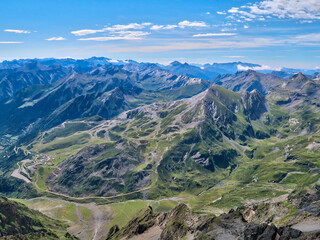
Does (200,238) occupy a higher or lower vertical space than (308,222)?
lower

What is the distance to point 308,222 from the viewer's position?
93625 mm

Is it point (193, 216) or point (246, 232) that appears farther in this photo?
point (193, 216)

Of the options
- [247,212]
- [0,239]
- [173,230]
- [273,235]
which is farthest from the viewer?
[0,239]

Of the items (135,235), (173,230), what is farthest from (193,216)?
(135,235)

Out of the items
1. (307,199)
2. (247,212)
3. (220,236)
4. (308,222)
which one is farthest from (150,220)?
(308,222)

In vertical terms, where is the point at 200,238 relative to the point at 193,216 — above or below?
above

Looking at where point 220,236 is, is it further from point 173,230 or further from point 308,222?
point 173,230

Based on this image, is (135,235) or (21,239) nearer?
(135,235)

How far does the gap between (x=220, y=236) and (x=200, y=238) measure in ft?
32.4

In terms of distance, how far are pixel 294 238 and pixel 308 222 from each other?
22124 millimetres

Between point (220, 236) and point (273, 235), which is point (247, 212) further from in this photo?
point (273, 235)

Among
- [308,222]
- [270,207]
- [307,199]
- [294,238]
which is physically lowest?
[270,207]

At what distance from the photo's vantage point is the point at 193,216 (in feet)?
489

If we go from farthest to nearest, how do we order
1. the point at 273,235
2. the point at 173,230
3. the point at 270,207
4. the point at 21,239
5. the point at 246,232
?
the point at 21,239 → the point at 270,207 → the point at 173,230 → the point at 246,232 → the point at 273,235
